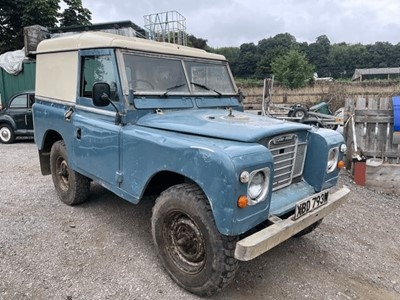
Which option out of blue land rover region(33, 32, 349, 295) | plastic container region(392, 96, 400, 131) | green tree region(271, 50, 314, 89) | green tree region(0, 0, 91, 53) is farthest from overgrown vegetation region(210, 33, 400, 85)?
blue land rover region(33, 32, 349, 295)

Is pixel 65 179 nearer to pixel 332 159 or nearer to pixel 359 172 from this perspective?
pixel 332 159

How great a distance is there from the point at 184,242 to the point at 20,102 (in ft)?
34.3

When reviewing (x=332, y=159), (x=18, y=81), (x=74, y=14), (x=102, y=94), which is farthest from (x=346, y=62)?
(x=102, y=94)

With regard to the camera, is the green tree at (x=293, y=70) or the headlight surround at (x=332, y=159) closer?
the headlight surround at (x=332, y=159)

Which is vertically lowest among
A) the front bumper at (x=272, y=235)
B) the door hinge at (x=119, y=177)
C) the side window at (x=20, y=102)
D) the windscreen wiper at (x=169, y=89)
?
the front bumper at (x=272, y=235)

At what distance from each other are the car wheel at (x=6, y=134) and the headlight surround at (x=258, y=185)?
11053 mm

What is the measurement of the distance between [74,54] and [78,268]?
2.70 meters

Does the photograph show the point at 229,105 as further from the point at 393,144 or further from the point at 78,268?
the point at 393,144

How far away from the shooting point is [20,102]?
11.1 metres

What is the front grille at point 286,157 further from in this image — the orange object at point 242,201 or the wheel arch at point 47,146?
the wheel arch at point 47,146

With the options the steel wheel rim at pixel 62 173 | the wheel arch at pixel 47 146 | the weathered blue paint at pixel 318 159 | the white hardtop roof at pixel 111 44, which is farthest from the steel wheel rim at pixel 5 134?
the weathered blue paint at pixel 318 159

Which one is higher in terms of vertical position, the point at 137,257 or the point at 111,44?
the point at 111,44

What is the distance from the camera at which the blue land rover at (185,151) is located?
2545 mm

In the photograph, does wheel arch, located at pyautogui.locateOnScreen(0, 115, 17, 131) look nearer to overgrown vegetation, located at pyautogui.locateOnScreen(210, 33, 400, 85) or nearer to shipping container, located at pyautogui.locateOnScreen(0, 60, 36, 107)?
shipping container, located at pyautogui.locateOnScreen(0, 60, 36, 107)
